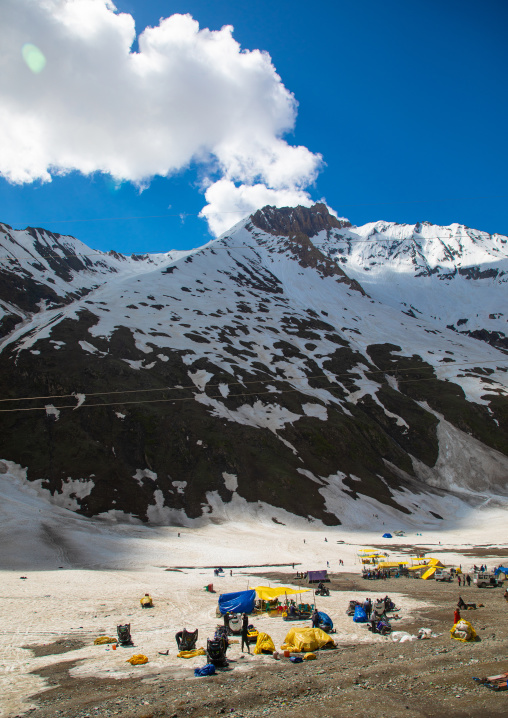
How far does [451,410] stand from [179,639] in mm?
118644

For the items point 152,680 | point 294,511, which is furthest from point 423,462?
point 152,680

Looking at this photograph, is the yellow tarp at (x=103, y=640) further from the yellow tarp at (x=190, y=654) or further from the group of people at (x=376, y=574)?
the group of people at (x=376, y=574)

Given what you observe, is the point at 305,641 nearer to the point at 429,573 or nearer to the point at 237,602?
the point at 237,602

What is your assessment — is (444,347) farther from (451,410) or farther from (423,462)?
(423,462)

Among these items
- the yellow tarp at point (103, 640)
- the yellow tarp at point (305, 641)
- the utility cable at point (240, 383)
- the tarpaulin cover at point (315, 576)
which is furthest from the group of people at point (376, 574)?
the utility cable at point (240, 383)

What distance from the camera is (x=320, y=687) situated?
13.3 m

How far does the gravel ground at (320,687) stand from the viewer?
1170 centimetres

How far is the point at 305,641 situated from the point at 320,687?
511cm

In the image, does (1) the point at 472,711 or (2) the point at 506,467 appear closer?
(1) the point at 472,711

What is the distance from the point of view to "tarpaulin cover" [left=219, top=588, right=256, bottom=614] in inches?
995

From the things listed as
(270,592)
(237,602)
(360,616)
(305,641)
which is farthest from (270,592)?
(305,641)

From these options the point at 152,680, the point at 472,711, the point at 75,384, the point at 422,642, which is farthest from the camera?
the point at 75,384

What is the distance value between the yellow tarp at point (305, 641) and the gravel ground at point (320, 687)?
640 millimetres

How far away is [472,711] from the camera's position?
36.0ft
